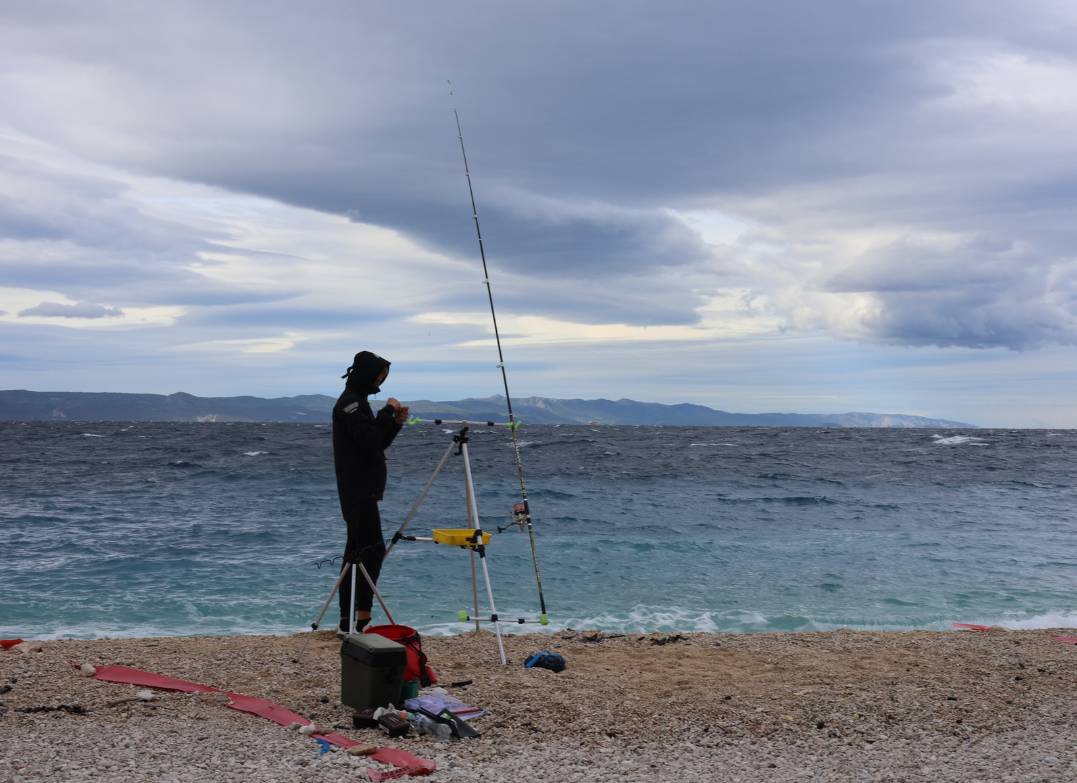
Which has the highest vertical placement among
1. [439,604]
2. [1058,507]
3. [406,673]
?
[406,673]

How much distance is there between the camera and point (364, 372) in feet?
23.6

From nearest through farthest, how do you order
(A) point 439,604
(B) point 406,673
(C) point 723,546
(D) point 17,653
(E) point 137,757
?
(E) point 137,757 < (B) point 406,673 < (D) point 17,653 < (A) point 439,604 < (C) point 723,546

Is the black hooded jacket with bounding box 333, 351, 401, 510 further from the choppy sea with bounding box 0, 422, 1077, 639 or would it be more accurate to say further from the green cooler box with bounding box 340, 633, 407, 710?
the choppy sea with bounding box 0, 422, 1077, 639

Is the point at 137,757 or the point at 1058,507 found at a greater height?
the point at 137,757

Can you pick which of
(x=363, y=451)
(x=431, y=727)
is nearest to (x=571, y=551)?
(x=363, y=451)

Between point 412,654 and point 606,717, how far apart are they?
149cm

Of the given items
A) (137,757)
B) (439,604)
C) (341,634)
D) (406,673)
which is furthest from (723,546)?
(137,757)

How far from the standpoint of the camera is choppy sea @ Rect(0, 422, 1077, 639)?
1110 centimetres

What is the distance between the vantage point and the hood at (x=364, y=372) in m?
7.16

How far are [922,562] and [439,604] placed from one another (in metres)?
8.88

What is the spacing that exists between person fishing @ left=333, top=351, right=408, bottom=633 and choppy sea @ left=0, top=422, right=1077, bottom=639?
244 centimetres

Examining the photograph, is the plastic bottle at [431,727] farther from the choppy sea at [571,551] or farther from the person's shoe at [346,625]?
the choppy sea at [571,551]

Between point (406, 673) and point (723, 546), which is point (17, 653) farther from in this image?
point (723, 546)

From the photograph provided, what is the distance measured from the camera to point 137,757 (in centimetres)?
459
